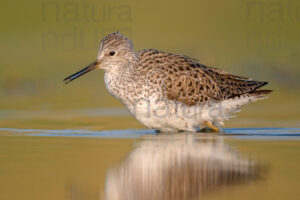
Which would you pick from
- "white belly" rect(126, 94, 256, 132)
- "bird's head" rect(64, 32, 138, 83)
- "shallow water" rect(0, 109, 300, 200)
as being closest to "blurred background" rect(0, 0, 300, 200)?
"shallow water" rect(0, 109, 300, 200)

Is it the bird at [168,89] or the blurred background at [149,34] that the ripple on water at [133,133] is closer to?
the bird at [168,89]

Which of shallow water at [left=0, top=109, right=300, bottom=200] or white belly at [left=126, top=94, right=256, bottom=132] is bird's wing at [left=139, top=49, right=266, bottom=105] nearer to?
white belly at [left=126, top=94, right=256, bottom=132]

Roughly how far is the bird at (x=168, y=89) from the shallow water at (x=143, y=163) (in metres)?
0.35

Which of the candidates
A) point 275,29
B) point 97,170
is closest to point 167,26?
point 275,29

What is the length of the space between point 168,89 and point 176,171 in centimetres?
357

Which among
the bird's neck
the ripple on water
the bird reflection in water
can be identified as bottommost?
the bird reflection in water

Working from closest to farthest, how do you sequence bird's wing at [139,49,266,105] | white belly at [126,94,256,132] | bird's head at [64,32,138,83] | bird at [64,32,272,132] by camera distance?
white belly at [126,94,256,132] < bird at [64,32,272,132] < bird's wing at [139,49,266,105] < bird's head at [64,32,138,83]

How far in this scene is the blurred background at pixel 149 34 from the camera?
1945cm

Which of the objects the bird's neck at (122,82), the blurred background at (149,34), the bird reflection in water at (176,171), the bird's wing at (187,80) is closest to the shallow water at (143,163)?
the bird reflection in water at (176,171)

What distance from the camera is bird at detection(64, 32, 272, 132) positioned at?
39.3ft

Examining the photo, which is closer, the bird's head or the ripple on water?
the ripple on water

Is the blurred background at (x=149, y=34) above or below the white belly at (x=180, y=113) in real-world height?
above

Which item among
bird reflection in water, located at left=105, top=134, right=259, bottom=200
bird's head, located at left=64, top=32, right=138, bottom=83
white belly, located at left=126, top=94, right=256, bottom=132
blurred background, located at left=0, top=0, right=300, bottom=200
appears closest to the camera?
bird reflection in water, located at left=105, top=134, right=259, bottom=200

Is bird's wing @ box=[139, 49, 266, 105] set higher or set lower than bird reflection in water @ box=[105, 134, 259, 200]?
higher
